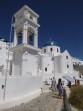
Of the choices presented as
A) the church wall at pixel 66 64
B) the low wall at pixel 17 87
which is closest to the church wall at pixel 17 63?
the low wall at pixel 17 87

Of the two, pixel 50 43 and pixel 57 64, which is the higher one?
pixel 50 43

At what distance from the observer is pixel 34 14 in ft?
60.7

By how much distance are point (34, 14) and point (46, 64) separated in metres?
17.2

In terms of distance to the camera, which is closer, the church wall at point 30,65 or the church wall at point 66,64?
the church wall at point 30,65

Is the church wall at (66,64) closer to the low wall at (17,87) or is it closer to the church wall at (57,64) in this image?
the church wall at (57,64)

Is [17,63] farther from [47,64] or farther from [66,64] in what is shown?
[66,64]

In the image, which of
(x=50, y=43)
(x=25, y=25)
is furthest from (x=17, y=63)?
(x=50, y=43)

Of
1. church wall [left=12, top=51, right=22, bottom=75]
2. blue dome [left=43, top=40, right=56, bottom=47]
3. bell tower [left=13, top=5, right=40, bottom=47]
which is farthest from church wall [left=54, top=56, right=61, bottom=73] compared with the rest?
church wall [left=12, top=51, right=22, bottom=75]

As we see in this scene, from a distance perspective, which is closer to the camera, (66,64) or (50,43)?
(66,64)

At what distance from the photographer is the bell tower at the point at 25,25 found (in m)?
16.7

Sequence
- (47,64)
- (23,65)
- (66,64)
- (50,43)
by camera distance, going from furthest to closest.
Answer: (50,43) → (66,64) → (47,64) → (23,65)

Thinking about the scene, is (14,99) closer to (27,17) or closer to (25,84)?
(25,84)

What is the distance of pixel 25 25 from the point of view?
16703 millimetres

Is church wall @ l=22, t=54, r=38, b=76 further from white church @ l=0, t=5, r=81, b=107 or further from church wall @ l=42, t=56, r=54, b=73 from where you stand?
church wall @ l=42, t=56, r=54, b=73
